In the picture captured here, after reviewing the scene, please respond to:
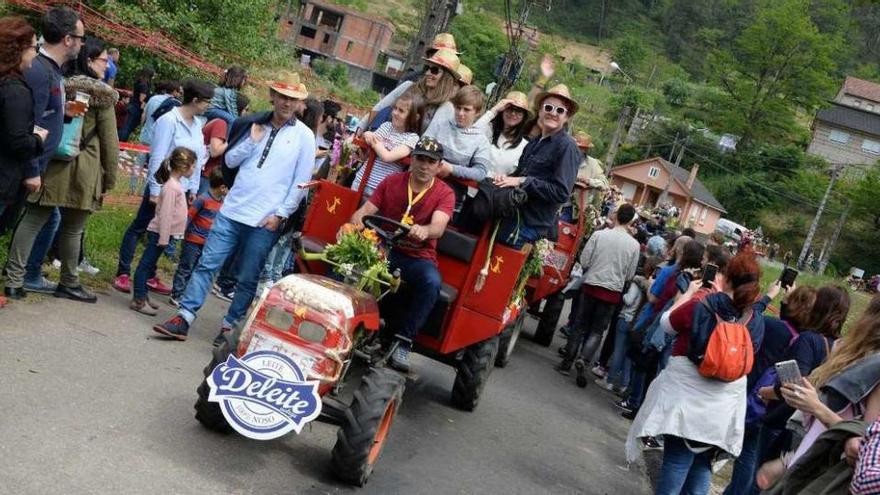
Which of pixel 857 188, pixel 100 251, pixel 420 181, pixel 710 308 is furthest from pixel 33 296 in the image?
pixel 857 188

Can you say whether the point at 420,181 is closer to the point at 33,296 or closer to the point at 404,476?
the point at 404,476

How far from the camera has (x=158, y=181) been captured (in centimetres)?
975

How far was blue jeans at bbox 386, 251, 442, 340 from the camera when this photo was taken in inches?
310

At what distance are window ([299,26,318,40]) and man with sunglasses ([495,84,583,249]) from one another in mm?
104173

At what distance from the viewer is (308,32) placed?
364ft

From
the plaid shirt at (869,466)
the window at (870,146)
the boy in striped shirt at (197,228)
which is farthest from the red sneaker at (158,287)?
the window at (870,146)

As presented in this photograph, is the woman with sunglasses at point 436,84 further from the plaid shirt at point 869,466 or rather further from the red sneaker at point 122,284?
the plaid shirt at point 869,466

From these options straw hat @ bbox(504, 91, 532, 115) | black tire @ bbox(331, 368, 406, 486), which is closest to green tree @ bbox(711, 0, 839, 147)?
straw hat @ bbox(504, 91, 532, 115)

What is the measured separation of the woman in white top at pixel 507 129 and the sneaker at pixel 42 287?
4.09 m

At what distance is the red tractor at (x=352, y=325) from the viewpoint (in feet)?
20.8

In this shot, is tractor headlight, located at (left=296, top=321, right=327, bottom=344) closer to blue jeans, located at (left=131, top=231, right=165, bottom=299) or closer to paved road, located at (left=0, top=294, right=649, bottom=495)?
paved road, located at (left=0, top=294, right=649, bottom=495)

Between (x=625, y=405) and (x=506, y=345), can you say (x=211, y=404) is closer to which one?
(x=506, y=345)

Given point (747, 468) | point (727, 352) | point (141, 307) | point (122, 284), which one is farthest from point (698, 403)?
point (122, 284)

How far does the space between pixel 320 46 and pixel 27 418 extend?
352 feet
